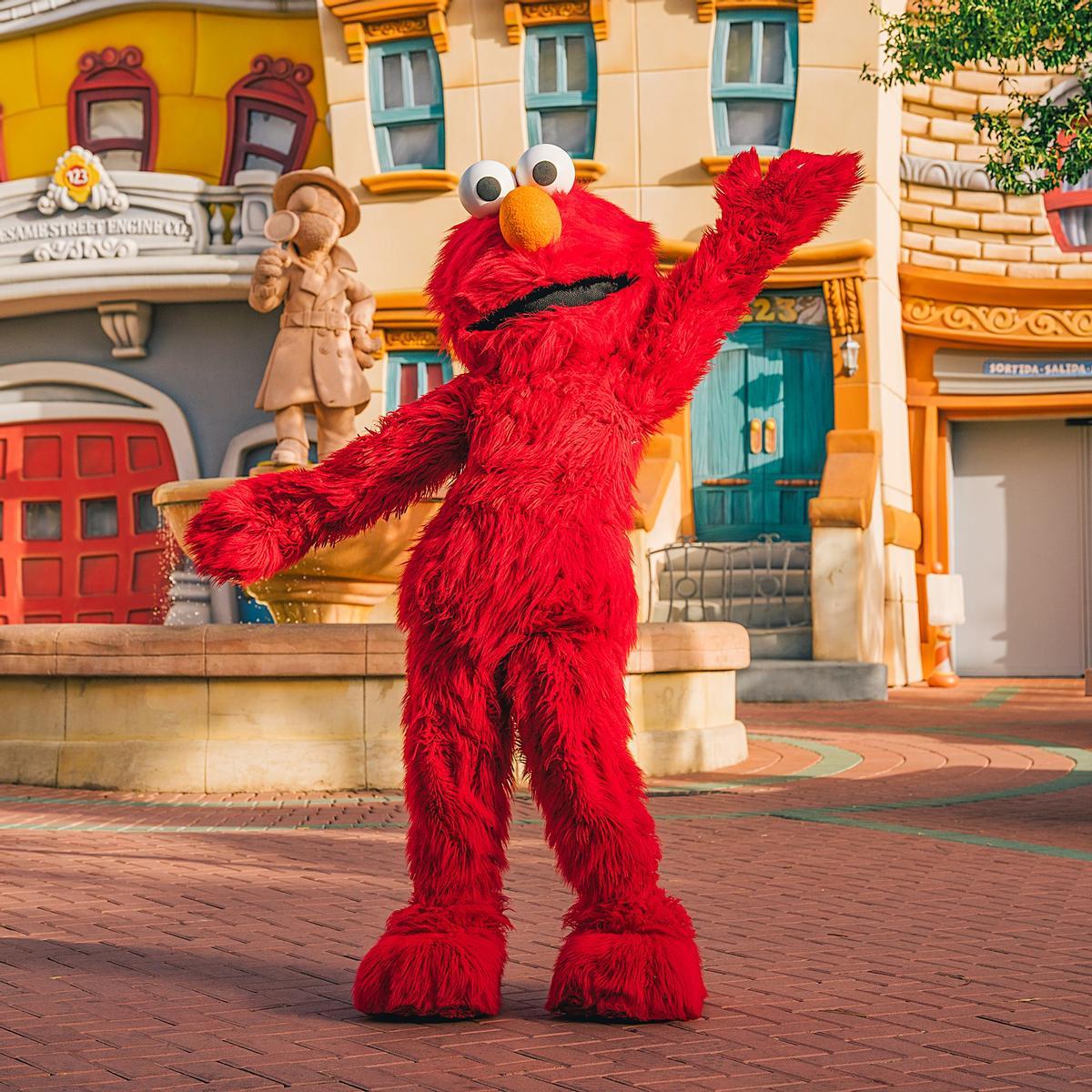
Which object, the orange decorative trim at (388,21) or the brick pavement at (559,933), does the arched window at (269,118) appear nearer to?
the orange decorative trim at (388,21)

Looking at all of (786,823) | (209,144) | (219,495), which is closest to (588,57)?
(209,144)

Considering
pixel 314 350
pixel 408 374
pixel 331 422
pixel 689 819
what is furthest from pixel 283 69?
pixel 689 819

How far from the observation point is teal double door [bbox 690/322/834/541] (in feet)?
57.1

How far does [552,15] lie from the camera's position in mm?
17438

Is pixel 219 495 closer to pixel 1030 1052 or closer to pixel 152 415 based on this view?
pixel 1030 1052

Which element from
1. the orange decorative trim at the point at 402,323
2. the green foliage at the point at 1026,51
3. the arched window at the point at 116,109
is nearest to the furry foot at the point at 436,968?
the green foliage at the point at 1026,51

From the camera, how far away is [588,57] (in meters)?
17.5

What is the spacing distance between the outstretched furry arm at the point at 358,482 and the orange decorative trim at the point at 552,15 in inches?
564

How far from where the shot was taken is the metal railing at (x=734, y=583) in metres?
15.4

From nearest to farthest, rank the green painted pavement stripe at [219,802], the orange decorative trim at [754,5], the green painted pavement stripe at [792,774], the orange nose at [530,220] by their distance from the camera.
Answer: the orange nose at [530,220] → the green painted pavement stripe at [219,802] → the green painted pavement stripe at [792,774] → the orange decorative trim at [754,5]

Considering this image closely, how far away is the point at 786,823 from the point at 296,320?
14.7ft

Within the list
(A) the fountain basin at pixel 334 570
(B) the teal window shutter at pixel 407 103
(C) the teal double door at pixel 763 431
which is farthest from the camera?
(B) the teal window shutter at pixel 407 103

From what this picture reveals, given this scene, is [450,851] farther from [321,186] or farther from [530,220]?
[321,186]

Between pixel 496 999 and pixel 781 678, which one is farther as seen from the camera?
pixel 781 678
